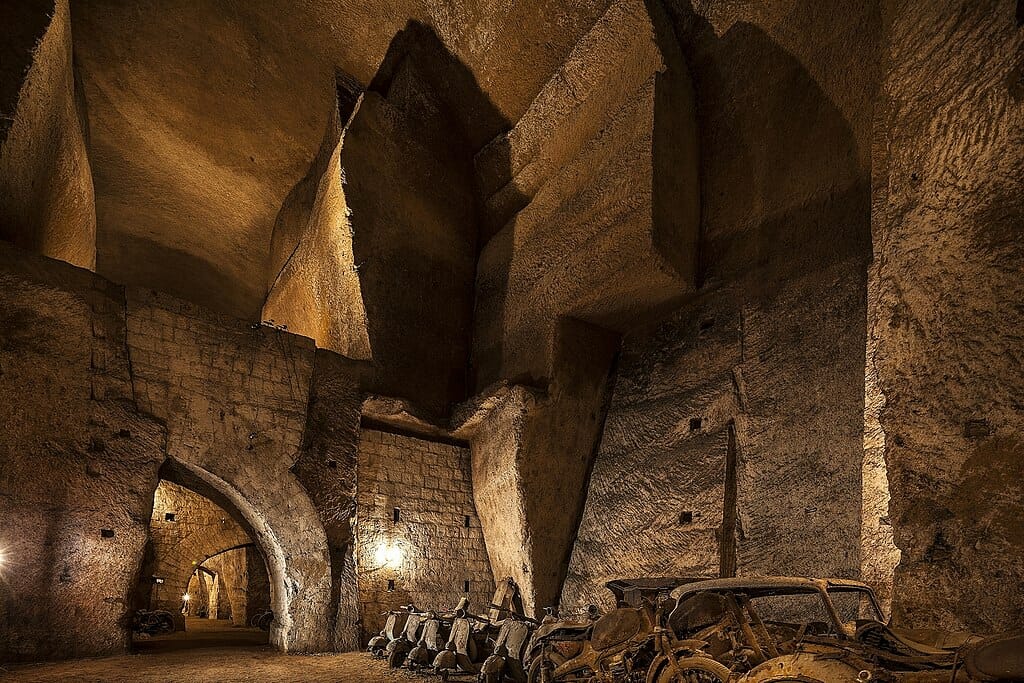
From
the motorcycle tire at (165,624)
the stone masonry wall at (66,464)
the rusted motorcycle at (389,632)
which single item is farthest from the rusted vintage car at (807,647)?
the motorcycle tire at (165,624)

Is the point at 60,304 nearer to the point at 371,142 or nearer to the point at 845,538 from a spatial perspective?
the point at 371,142

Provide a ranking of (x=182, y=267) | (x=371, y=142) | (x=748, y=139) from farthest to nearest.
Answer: (x=182, y=267) < (x=371, y=142) < (x=748, y=139)

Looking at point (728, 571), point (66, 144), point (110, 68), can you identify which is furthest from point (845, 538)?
point (110, 68)

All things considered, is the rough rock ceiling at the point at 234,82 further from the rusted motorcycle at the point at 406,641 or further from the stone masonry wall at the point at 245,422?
the rusted motorcycle at the point at 406,641

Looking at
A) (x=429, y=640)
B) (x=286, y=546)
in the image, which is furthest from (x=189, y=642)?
(x=429, y=640)

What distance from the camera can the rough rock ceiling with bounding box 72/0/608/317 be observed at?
986 centimetres

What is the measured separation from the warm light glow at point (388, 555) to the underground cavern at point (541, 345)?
0.03m

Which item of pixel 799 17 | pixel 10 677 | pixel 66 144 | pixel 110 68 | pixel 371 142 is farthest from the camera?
pixel 110 68

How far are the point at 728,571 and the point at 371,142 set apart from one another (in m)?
7.44

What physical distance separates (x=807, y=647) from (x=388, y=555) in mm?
6161

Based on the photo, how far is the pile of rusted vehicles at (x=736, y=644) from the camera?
9.55 ft

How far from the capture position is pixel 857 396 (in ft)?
21.1

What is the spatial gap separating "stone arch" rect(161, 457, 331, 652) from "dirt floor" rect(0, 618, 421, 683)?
33cm

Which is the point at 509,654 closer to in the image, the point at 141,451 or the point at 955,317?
the point at 955,317
